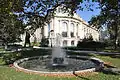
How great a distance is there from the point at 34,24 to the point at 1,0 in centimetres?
850

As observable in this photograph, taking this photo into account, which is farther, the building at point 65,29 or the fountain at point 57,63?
the building at point 65,29

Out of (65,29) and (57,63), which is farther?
(65,29)

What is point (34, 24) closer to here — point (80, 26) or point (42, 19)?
point (42, 19)

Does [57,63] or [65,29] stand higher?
[65,29]

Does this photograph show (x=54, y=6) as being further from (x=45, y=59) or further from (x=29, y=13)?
(x=45, y=59)

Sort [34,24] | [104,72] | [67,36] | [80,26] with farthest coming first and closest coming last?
[80,26]
[67,36]
[34,24]
[104,72]

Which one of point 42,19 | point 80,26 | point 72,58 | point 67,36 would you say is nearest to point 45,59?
point 72,58

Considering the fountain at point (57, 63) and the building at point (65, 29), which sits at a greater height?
the building at point (65, 29)

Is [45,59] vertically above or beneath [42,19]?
beneath

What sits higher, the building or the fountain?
the building

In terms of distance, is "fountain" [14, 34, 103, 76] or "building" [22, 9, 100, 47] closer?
"fountain" [14, 34, 103, 76]

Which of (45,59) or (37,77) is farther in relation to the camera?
(45,59)

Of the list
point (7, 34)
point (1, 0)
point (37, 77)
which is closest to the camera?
point (37, 77)

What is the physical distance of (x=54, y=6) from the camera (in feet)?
67.6
